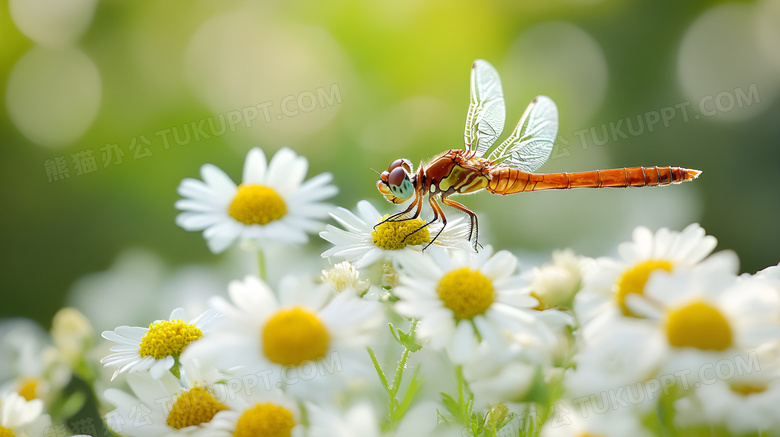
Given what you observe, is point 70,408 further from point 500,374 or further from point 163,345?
point 500,374

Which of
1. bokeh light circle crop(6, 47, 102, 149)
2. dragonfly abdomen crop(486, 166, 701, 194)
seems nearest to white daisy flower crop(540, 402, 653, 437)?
dragonfly abdomen crop(486, 166, 701, 194)

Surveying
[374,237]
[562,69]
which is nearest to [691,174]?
[374,237]

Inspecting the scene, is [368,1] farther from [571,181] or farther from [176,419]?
[176,419]

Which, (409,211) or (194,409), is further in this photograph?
(409,211)

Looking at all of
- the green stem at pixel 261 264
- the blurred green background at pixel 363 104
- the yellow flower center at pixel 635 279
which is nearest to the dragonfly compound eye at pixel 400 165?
the green stem at pixel 261 264

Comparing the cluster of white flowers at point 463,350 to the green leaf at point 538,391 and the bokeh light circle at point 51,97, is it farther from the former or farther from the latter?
the bokeh light circle at point 51,97


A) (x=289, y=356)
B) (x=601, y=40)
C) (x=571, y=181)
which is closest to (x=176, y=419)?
(x=289, y=356)

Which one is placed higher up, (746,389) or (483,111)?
(483,111)
